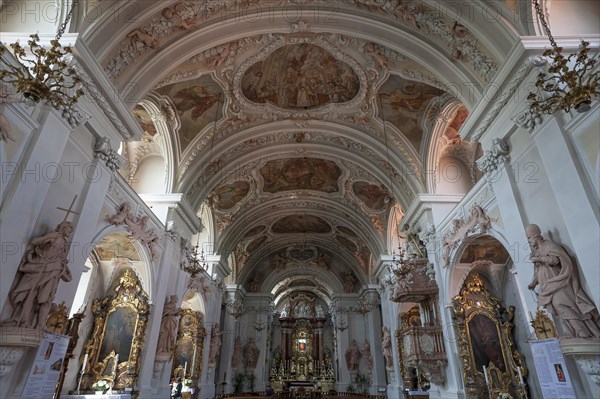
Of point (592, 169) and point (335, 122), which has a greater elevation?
point (335, 122)

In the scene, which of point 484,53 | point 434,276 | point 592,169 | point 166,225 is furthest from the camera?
point 166,225

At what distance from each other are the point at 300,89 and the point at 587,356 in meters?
9.72

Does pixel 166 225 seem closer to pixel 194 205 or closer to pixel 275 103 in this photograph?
pixel 194 205

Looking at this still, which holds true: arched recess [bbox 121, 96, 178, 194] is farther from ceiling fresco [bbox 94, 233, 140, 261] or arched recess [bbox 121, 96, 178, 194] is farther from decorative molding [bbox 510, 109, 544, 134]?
decorative molding [bbox 510, 109, 544, 134]

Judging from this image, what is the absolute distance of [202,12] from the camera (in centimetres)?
→ 844

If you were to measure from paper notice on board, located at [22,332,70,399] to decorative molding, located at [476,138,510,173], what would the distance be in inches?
332

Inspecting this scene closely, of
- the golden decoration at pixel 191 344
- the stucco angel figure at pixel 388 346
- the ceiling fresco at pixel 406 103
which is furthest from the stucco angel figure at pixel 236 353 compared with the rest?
the ceiling fresco at pixel 406 103

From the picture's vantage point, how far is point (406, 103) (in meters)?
11.4

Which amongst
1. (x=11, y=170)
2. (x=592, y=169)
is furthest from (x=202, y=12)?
(x=592, y=169)

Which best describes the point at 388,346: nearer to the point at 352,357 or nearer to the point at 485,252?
the point at 352,357

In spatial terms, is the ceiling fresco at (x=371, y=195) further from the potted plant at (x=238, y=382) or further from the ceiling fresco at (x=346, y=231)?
the potted plant at (x=238, y=382)

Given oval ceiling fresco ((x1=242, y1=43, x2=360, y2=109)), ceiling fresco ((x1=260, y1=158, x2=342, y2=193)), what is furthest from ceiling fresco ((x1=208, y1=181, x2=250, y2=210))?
oval ceiling fresco ((x1=242, y1=43, x2=360, y2=109))

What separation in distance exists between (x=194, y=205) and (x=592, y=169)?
1136 cm

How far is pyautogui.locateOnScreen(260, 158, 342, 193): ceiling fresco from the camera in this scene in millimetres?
16094
